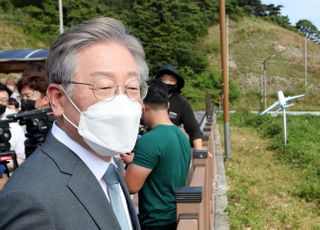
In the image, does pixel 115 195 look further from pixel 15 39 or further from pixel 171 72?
pixel 15 39

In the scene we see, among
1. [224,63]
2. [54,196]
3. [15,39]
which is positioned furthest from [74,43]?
[15,39]

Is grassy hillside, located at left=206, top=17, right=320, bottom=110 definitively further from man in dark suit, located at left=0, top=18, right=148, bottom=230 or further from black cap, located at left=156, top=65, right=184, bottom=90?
man in dark suit, located at left=0, top=18, right=148, bottom=230

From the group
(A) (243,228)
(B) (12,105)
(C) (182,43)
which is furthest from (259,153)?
(C) (182,43)

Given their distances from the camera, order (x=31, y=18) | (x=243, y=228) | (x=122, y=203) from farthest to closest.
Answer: (x=31, y=18) < (x=243, y=228) < (x=122, y=203)

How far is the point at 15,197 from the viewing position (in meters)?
1.19

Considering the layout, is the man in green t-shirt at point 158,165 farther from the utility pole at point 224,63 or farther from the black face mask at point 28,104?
the utility pole at point 224,63

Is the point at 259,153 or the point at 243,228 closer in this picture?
the point at 243,228

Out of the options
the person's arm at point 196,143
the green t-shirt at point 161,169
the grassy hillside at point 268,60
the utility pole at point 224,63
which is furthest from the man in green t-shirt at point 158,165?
the grassy hillside at point 268,60

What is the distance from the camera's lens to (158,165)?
2896 millimetres

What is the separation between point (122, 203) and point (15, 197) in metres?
0.48

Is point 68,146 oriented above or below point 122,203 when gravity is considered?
above

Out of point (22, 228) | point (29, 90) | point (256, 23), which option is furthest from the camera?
point (256, 23)

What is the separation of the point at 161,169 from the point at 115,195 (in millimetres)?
1374

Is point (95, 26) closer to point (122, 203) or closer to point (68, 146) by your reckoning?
point (68, 146)
